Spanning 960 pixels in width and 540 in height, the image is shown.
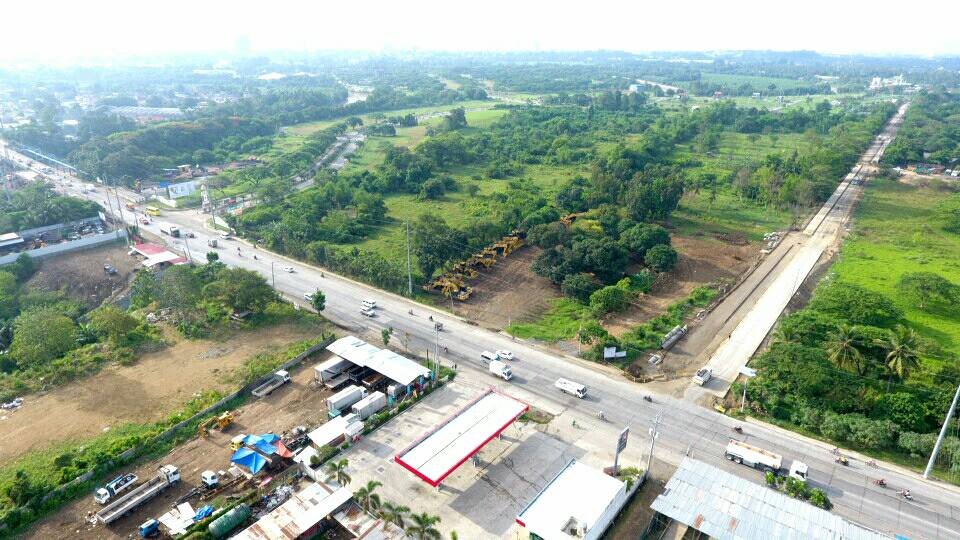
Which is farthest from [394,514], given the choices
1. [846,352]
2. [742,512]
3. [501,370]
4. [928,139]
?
[928,139]

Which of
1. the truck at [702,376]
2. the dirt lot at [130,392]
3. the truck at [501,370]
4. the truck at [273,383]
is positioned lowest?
the dirt lot at [130,392]

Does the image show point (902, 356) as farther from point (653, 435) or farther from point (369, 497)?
point (369, 497)

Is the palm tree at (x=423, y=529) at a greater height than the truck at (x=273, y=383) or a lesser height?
greater

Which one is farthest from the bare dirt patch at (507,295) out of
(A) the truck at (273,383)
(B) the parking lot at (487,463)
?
(A) the truck at (273,383)

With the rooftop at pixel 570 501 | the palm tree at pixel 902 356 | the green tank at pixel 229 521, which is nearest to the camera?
the rooftop at pixel 570 501

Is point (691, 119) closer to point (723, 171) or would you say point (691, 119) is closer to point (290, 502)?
point (723, 171)

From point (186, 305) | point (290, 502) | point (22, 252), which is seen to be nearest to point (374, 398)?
point (290, 502)

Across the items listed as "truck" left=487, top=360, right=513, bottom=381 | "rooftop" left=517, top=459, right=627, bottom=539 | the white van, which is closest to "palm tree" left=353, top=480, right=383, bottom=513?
"rooftop" left=517, top=459, right=627, bottom=539

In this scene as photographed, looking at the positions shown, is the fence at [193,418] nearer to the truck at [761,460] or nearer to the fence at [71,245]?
the truck at [761,460]
